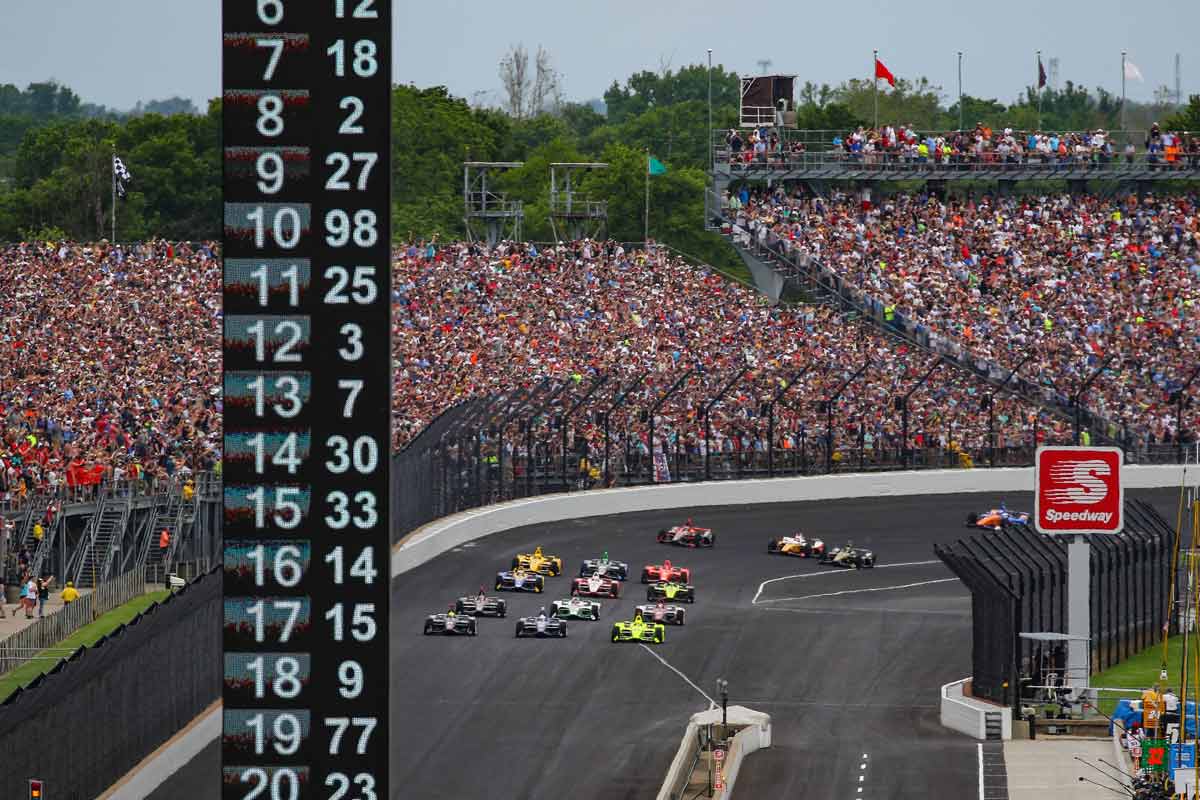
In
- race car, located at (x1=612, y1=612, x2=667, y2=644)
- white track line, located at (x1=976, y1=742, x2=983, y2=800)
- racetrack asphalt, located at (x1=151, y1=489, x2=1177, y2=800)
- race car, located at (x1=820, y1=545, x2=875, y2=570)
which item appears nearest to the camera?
white track line, located at (x1=976, y1=742, x2=983, y2=800)

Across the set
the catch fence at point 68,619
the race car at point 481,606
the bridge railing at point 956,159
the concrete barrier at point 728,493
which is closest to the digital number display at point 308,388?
the catch fence at point 68,619

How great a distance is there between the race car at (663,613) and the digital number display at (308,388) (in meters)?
31.3

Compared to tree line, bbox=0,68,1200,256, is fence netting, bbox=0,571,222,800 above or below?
below

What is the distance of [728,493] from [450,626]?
67.2 feet

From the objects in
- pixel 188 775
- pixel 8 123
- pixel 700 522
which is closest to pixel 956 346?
pixel 700 522

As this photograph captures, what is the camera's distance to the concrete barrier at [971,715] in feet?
133

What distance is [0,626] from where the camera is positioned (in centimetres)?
4975

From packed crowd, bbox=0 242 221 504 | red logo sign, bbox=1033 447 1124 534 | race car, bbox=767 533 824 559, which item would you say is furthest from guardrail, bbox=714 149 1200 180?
red logo sign, bbox=1033 447 1124 534

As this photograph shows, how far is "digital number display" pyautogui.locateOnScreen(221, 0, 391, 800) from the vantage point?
17844 millimetres

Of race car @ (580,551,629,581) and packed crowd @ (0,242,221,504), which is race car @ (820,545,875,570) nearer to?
race car @ (580,551,629,581)

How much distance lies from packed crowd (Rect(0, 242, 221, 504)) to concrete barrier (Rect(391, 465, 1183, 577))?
710 centimetres

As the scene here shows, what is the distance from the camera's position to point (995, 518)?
6406 centimetres

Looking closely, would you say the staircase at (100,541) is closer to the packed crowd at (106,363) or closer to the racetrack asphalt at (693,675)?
the packed crowd at (106,363)

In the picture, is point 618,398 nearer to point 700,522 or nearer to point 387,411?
point 700,522
